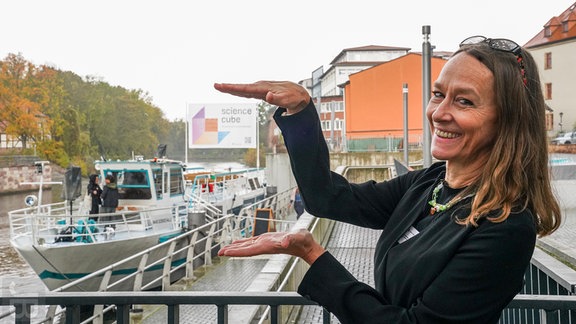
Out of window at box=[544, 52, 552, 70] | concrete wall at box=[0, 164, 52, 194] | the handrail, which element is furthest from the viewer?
window at box=[544, 52, 552, 70]

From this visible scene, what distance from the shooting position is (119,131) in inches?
2844

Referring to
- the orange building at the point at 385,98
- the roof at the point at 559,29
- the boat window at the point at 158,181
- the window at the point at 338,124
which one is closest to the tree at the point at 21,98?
the orange building at the point at 385,98

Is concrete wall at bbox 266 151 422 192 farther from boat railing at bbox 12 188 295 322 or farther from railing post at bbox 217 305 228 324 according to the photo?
railing post at bbox 217 305 228 324

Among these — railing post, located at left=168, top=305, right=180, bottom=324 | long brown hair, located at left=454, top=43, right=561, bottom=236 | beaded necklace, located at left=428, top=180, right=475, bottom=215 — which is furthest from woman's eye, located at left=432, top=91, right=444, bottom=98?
railing post, located at left=168, top=305, right=180, bottom=324

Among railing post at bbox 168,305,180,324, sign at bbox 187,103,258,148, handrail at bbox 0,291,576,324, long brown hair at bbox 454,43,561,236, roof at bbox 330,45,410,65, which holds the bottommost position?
railing post at bbox 168,305,180,324

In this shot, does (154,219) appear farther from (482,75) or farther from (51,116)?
(51,116)

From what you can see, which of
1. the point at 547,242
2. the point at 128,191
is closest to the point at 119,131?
the point at 128,191

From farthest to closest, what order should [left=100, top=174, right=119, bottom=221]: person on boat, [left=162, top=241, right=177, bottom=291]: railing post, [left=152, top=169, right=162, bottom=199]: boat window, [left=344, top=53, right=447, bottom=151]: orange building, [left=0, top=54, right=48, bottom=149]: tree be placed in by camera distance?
1. [left=0, top=54, right=48, bottom=149]: tree
2. [left=344, top=53, right=447, bottom=151]: orange building
3. [left=152, top=169, right=162, bottom=199]: boat window
4. [left=100, top=174, right=119, bottom=221]: person on boat
5. [left=162, top=241, right=177, bottom=291]: railing post

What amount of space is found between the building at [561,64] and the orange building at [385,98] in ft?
51.4

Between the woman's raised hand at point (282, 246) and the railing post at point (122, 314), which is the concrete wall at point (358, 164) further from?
the woman's raised hand at point (282, 246)

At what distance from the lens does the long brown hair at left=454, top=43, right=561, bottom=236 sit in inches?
57.4

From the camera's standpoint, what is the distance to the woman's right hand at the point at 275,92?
5.32ft

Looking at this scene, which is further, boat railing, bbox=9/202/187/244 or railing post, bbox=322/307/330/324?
boat railing, bbox=9/202/187/244

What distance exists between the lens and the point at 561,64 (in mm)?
55688
